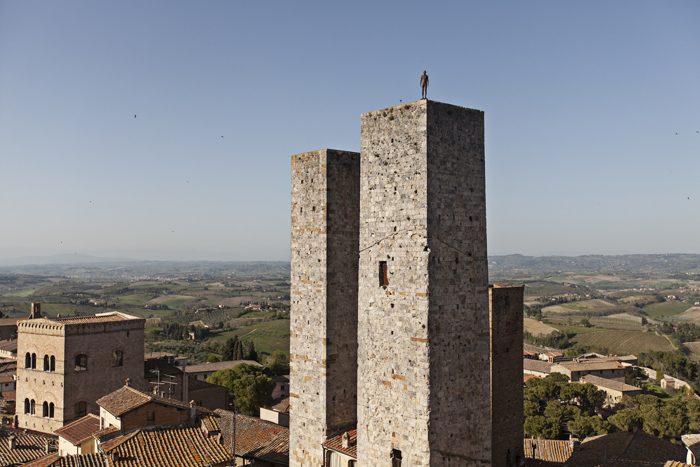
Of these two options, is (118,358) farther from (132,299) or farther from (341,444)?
(132,299)

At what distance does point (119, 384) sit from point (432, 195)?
2947cm

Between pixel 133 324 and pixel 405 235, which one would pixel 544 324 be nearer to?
pixel 133 324

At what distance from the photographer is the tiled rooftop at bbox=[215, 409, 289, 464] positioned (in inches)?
885

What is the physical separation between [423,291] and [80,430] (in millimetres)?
18306

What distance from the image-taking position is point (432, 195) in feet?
37.5

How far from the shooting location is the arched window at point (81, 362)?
32388mm

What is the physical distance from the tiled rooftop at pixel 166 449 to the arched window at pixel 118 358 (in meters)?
15.9

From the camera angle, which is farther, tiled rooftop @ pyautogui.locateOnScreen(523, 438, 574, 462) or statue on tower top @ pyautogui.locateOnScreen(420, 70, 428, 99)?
tiled rooftop @ pyautogui.locateOnScreen(523, 438, 574, 462)

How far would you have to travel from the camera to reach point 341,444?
13.4m

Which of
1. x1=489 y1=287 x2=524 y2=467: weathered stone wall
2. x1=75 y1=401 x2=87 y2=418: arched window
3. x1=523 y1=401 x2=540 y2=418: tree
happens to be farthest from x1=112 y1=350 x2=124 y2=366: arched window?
x1=523 y1=401 x2=540 y2=418: tree

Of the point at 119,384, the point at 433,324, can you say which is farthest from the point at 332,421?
the point at 119,384

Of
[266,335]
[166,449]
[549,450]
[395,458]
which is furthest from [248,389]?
[266,335]

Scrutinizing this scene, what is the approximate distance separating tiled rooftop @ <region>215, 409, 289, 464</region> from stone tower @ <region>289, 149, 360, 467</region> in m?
8.66

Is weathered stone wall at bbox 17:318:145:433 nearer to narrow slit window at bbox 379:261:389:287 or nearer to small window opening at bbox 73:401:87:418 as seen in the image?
small window opening at bbox 73:401:87:418
